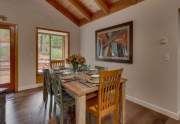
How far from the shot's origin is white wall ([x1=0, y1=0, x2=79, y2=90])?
399 centimetres

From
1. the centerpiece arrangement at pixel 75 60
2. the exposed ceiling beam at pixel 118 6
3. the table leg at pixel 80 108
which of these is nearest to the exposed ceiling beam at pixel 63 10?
the exposed ceiling beam at pixel 118 6

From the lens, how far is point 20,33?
411 centimetres

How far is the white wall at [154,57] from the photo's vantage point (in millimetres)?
2486

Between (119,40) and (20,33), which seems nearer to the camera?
(119,40)

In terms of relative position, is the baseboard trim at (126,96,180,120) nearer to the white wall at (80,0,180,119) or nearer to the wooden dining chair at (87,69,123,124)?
the white wall at (80,0,180,119)

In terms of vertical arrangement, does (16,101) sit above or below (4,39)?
below

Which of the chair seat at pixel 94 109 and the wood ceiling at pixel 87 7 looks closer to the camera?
the chair seat at pixel 94 109

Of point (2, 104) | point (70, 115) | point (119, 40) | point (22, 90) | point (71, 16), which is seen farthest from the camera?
point (71, 16)

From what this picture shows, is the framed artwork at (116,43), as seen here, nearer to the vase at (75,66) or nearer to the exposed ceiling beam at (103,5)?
the exposed ceiling beam at (103,5)

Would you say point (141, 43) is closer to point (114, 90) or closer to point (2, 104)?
point (114, 90)

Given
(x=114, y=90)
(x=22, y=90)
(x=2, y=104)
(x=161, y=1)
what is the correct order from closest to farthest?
(x=2, y=104) < (x=114, y=90) < (x=161, y=1) < (x=22, y=90)

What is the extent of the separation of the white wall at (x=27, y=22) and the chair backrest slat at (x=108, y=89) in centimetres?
337

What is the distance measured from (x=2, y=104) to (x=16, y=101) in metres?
1.78

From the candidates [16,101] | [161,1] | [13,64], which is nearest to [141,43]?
[161,1]
